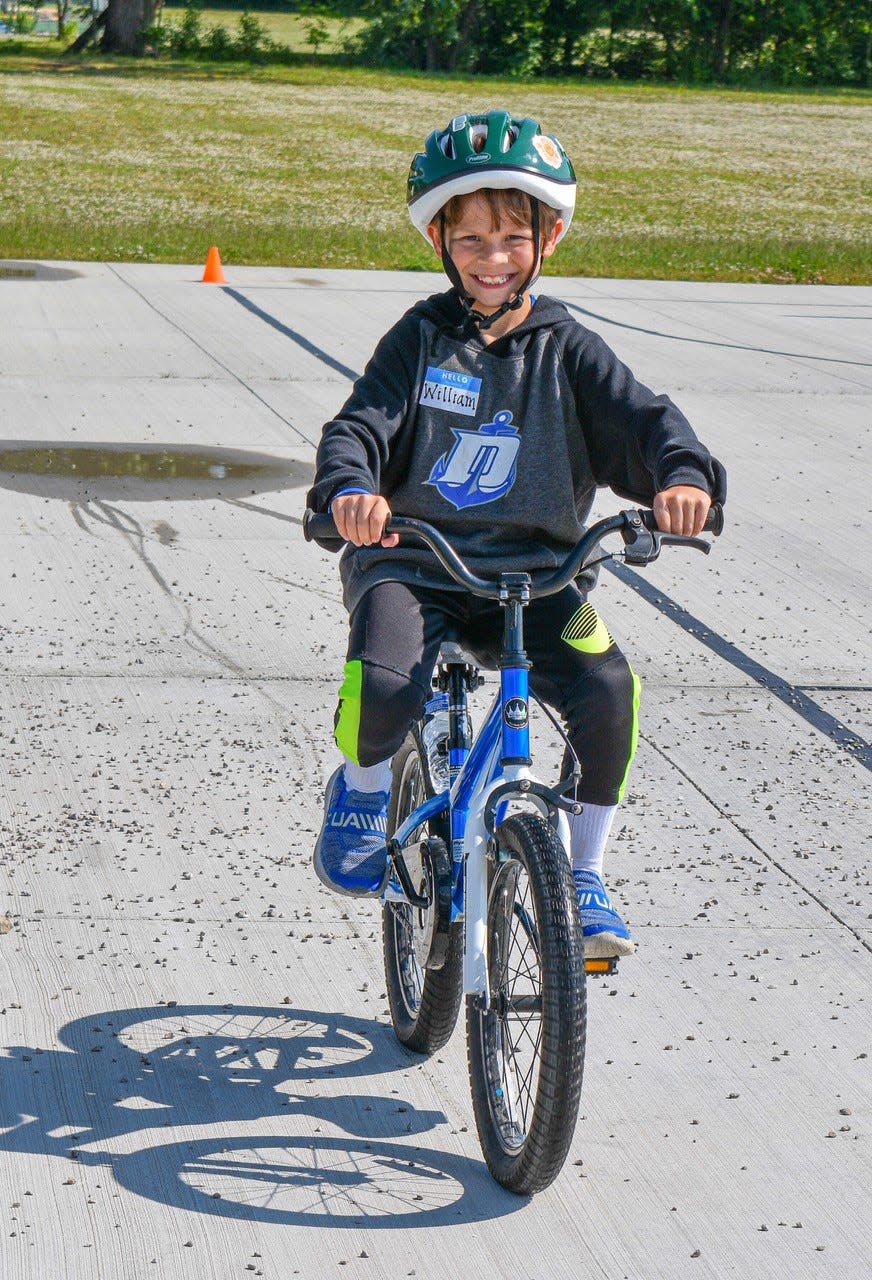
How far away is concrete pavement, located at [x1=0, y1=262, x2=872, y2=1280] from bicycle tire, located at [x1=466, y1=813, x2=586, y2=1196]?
120 millimetres

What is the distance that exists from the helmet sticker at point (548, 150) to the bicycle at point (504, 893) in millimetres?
727

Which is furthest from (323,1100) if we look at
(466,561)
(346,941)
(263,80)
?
(263,80)

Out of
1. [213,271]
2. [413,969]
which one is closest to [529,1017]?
[413,969]

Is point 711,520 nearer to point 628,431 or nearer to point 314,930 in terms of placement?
point 628,431

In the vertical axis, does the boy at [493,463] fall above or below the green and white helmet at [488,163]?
below

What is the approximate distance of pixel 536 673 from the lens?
3.14m

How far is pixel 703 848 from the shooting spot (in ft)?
14.1

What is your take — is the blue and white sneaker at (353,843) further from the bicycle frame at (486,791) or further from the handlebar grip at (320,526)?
the handlebar grip at (320,526)

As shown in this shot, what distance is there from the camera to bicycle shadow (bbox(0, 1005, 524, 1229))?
2.89 metres

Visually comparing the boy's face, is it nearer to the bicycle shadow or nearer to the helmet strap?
the helmet strap

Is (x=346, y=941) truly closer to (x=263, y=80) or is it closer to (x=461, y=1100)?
(x=461, y=1100)

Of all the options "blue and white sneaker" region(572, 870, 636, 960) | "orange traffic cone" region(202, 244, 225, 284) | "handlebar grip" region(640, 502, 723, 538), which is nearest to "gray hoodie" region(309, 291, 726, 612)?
"handlebar grip" region(640, 502, 723, 538)

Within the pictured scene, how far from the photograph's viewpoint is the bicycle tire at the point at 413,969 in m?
3.17

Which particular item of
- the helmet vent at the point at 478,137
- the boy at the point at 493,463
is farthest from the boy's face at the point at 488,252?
the helmet vent at the point at 478,137
